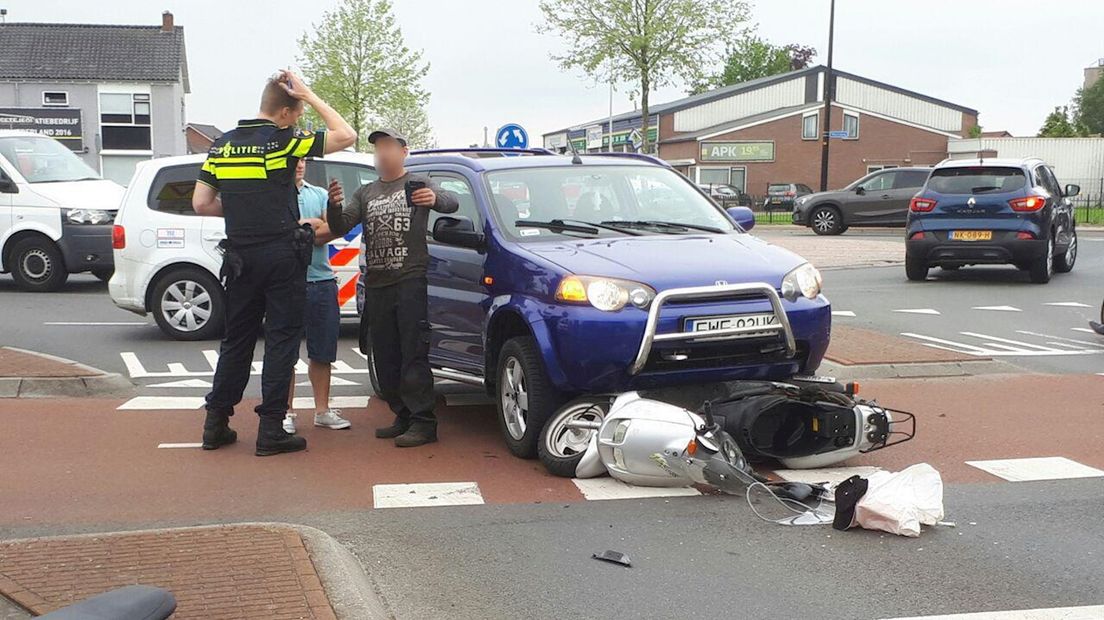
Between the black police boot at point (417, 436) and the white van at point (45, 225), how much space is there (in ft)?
34.5

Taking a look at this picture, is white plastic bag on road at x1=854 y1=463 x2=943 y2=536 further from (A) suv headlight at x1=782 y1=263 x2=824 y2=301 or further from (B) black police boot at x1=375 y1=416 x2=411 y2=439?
(B) black police boot at x1=375 y1=416 x2=411 y2=439

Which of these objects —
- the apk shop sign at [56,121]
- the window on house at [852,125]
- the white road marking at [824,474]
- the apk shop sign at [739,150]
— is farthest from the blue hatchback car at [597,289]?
the window on house at [852,125]

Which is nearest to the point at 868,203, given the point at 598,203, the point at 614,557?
the point at 598,203

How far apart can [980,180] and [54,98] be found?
45107 millimetres

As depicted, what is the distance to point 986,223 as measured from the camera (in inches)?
660

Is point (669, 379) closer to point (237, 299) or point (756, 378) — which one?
point (756, 378)

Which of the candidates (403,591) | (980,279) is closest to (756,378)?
(403,591)

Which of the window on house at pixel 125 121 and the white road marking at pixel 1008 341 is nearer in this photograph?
the white road marking at pixel 1008 341

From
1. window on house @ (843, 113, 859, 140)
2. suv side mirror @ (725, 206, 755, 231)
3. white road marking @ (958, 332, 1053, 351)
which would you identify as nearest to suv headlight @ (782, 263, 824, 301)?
suv side mirror @ (725, 206, 755, 231)

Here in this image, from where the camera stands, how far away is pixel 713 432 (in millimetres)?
5949

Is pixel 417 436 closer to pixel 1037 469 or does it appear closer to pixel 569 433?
pixel 569 433

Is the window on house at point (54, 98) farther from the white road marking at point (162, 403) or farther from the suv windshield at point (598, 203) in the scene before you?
the suv windshield at point (598, 203)

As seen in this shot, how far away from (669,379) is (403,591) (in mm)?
2289

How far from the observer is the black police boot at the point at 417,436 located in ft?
23.5
